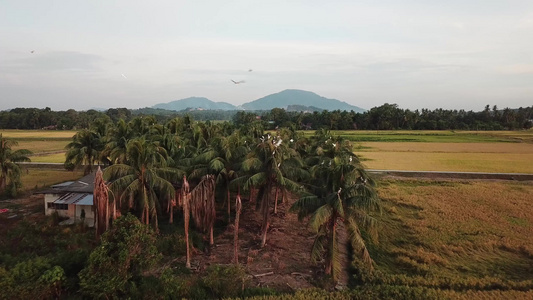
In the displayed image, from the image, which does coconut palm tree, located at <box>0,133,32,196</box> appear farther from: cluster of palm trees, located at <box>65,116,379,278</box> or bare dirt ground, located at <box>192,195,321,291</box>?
bare dirt ground, located at <box>192,195,321,291</box>

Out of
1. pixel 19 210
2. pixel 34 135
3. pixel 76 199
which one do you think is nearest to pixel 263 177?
pixel 76 199

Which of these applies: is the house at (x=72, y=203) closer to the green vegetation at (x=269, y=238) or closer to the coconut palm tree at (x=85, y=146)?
the green vegetation at (x=269, y=238)

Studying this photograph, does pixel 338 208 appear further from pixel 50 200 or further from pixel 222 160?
pixel 50 200

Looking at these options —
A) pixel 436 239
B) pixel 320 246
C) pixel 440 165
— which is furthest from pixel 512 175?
pixel 320 246

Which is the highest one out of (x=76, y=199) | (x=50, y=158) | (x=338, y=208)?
(x=338, y=208)

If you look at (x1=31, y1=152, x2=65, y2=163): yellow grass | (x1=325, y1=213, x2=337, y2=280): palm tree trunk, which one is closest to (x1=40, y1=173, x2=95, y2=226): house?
(x1=325, y1=213, x2=337, y2=280): palm tree trunk

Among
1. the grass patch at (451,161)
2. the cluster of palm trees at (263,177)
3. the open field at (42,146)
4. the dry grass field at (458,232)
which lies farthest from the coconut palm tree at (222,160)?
the open field at (42,146)
